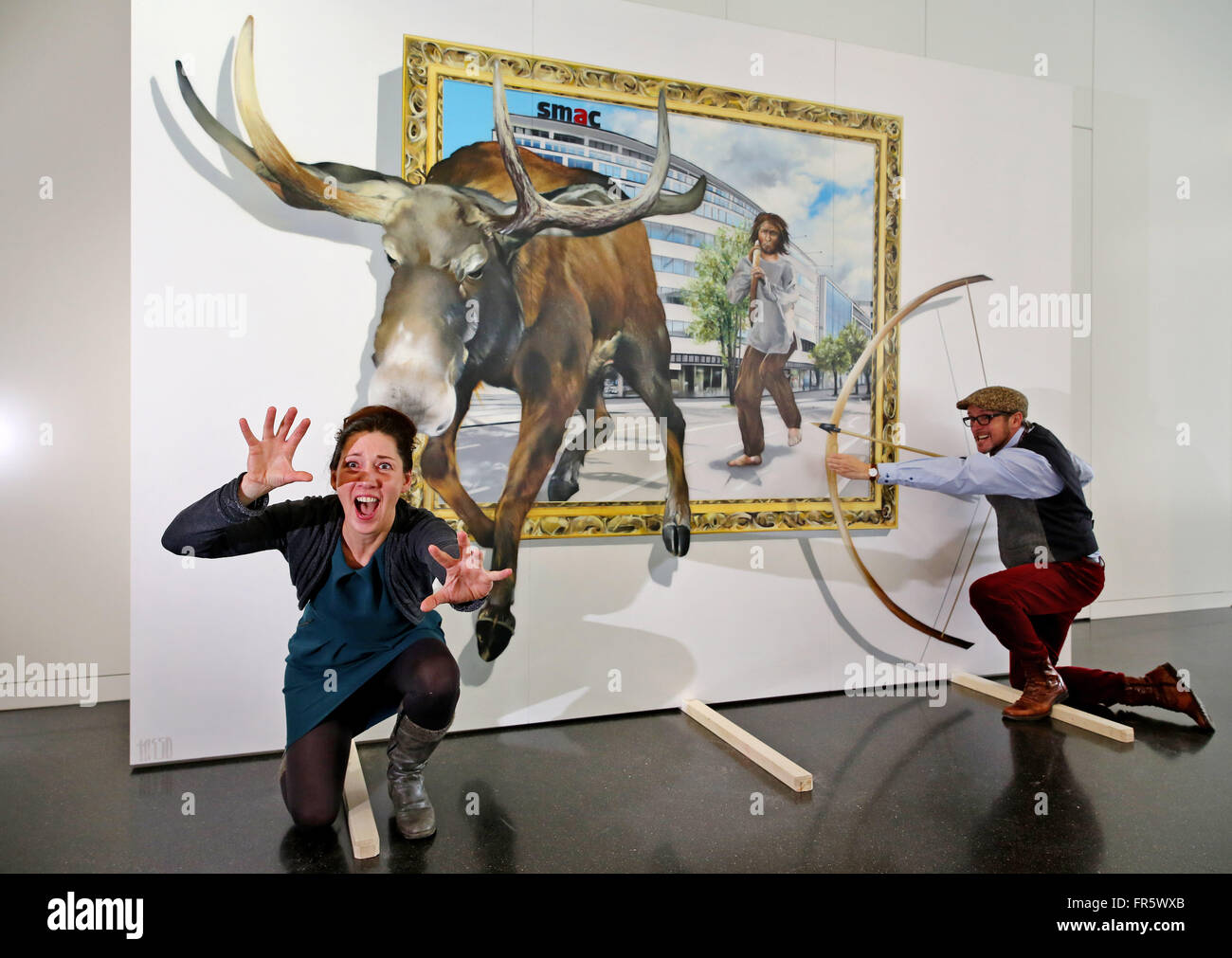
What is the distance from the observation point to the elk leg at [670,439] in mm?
3303

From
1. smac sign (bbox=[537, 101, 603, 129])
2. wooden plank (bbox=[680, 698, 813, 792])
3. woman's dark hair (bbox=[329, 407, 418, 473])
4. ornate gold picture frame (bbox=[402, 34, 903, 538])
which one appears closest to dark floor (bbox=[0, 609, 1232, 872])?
wooden plank (bbox=[680, 698, 813, 792])

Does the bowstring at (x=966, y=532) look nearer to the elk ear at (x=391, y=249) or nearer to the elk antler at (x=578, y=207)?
the elk antler at (x=578, y=207)

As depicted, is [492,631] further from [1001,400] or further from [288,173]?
[1001,400]

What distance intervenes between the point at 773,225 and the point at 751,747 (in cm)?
213

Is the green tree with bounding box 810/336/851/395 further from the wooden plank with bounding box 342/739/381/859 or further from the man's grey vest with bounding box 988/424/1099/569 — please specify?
the wooden plank with bounding box 342/739/381/859

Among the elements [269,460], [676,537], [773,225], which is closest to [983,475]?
[676,537]

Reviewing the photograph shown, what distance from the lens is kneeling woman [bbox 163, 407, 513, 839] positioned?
2.22m

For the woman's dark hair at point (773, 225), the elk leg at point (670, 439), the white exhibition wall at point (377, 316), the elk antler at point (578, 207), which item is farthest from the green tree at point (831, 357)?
the elk antler at point (578, 207)

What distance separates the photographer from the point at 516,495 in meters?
3.12

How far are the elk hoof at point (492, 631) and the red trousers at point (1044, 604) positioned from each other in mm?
1950

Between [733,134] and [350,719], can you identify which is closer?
[350,719]

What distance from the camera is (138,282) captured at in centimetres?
272
